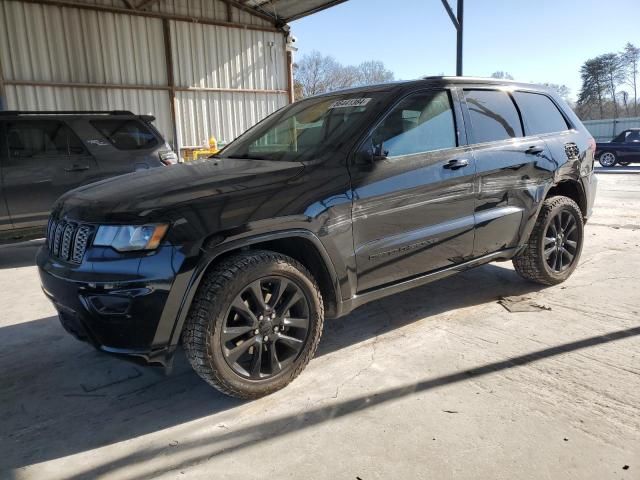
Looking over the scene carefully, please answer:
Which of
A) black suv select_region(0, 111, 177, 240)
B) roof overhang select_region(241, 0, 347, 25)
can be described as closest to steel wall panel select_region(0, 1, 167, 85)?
roof overhang select_region(241, 0, 347, 25)

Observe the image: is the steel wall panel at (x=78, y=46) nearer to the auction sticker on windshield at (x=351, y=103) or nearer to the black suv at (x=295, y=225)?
the black suv at (x=295, y=225)

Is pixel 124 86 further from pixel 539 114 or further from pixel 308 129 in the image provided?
pixel 539 114

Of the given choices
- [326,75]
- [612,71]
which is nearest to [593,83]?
[612,71]

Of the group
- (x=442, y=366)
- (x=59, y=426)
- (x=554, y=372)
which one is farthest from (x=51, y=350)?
(x=554, y=372)

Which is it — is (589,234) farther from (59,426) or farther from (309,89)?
(309,89)

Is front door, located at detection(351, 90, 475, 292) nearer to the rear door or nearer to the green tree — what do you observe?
the rear door

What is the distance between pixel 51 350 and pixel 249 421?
191 centimetres

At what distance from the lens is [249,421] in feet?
8.97

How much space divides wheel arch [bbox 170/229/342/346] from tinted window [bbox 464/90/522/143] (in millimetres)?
1684

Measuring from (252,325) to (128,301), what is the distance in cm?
67

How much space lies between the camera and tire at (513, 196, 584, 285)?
4430 millimetres

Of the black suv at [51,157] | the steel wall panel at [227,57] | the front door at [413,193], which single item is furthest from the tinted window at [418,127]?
the steel wall panel at [227,57]

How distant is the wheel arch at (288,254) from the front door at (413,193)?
21 centimetres

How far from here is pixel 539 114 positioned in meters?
4.54
